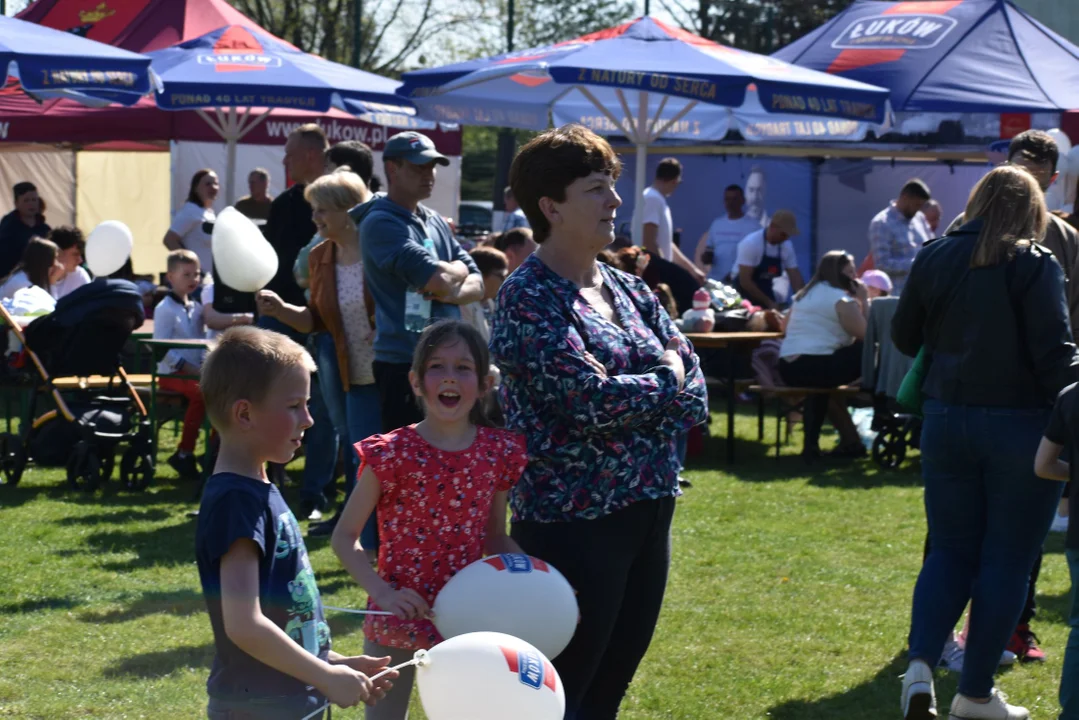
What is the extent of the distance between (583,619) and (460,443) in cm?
51

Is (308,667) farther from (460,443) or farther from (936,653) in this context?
(936,653)

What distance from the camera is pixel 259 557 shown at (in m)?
2.57

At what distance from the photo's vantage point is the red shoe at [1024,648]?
536cm

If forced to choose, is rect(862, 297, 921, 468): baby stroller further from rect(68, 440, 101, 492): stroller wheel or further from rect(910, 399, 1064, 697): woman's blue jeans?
rect(68, 440, 101, 492): stroller wheel

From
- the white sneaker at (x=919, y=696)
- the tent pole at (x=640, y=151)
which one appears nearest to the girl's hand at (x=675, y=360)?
the white sneaker at (x=919, y=696)

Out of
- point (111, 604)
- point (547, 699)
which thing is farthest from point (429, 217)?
point (547, 699)

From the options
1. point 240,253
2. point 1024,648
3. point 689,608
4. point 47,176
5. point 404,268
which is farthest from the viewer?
point 47,176

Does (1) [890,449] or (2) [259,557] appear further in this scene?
(1) [890,449]

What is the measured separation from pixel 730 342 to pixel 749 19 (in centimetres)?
3249

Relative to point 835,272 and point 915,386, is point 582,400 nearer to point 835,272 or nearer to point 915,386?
point 915,386

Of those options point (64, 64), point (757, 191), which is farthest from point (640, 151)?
point (757, 191)

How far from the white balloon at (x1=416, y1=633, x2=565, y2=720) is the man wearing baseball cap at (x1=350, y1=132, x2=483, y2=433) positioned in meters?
3.05

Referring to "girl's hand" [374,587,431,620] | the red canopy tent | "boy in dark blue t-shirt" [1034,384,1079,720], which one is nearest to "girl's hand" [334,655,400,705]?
"girl's hand" [374,587,431,620]

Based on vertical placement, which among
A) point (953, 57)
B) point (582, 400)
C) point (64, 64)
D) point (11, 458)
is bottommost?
point (11, 458)
